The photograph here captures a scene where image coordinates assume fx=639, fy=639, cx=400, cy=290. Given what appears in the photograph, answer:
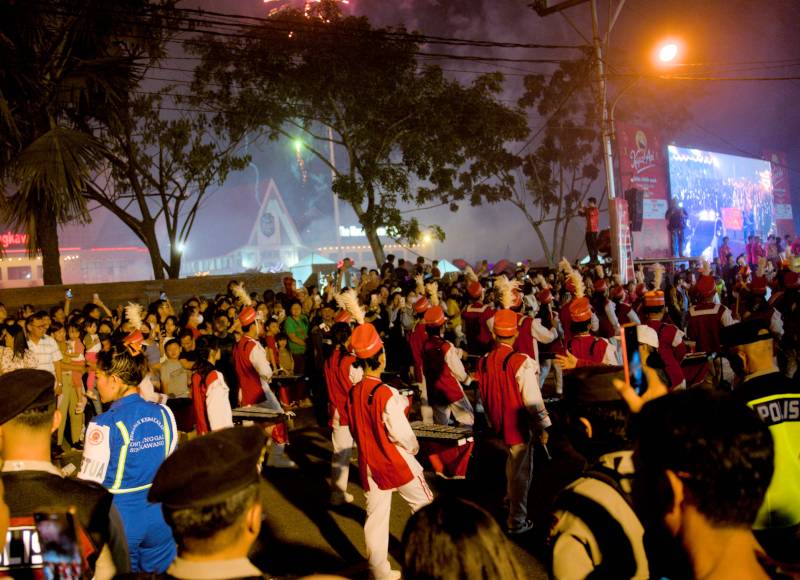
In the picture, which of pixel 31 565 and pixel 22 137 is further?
pixel 22 137

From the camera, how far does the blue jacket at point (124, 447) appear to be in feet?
13.2

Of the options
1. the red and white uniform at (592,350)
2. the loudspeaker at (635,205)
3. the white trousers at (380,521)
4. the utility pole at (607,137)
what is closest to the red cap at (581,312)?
the red and white uniform at (592,350)

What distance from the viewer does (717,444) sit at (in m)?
1.86

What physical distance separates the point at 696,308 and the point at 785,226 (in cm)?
4577

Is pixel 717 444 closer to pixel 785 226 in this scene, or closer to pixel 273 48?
pixel 273 48

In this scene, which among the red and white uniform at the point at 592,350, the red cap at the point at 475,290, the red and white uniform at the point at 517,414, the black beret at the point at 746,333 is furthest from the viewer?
the red cap at the point at 475,290

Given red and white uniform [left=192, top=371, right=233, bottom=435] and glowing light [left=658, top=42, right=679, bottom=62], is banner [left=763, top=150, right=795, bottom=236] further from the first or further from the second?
red and white uniform [left=192, top=371, right=233, bottom=435]

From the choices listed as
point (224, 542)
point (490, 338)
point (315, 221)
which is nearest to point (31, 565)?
point (224, 542)

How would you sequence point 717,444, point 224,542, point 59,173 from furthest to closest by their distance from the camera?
point 59,173 < point 224,542 < point 717,444

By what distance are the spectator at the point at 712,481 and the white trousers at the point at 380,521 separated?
3439mm

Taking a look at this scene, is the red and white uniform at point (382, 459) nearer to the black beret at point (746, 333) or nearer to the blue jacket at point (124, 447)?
the blue jacket at point (124, 447)

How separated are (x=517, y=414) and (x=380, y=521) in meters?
1.66

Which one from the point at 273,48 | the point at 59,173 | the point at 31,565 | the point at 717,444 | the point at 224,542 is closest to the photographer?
the point at 717,444

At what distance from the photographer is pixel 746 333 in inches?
141
